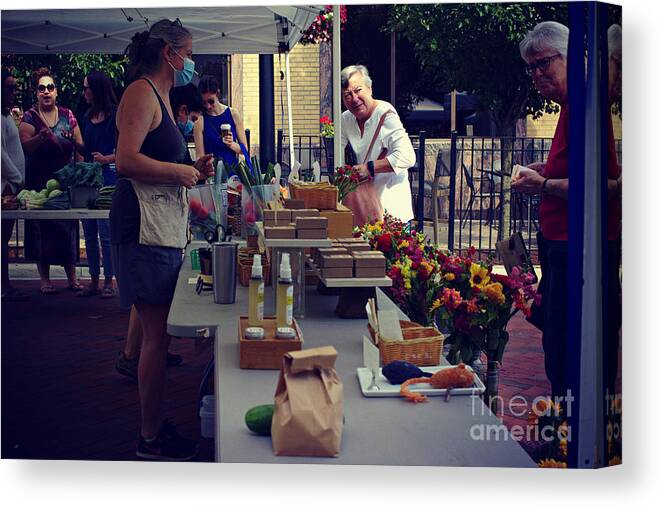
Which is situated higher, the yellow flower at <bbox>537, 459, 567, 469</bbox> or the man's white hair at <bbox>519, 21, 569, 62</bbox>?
the man's white hair at <bbox>519, 21, 569, 62</bbox>

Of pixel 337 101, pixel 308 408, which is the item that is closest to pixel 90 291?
pixel 337 101

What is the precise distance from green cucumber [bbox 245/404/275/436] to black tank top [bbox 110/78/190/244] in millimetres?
1451

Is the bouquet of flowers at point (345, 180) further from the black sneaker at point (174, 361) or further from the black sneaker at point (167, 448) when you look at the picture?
the black sneaker at point (174, 361)

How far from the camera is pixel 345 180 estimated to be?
196 inches

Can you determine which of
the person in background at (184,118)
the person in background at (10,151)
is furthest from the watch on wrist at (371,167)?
the person in background at (184,118)

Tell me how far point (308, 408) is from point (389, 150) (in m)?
3.39

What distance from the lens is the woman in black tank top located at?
3748mm

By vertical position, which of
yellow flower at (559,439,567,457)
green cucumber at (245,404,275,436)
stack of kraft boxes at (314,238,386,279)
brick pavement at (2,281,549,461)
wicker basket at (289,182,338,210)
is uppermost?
wicker basket at (289,182,338,210)

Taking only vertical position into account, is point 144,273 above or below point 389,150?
below

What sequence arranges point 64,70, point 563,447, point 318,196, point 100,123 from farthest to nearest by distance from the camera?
point 64,70 → point 100,123 → point 318,196 → point 563,447

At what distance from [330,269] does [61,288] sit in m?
5.11

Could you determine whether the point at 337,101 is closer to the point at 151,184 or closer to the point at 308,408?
the point at 151,184

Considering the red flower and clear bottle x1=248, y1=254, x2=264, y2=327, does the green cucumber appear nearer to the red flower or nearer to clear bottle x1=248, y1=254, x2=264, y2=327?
clear bottle x1=248, y1=254, x2=264, y2=327

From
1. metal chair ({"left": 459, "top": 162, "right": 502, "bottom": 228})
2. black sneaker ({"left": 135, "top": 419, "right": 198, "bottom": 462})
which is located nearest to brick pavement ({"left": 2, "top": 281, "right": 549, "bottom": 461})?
black sneaker ({"left": 135, "top": 419, "right": 198, "bottom": 462})
